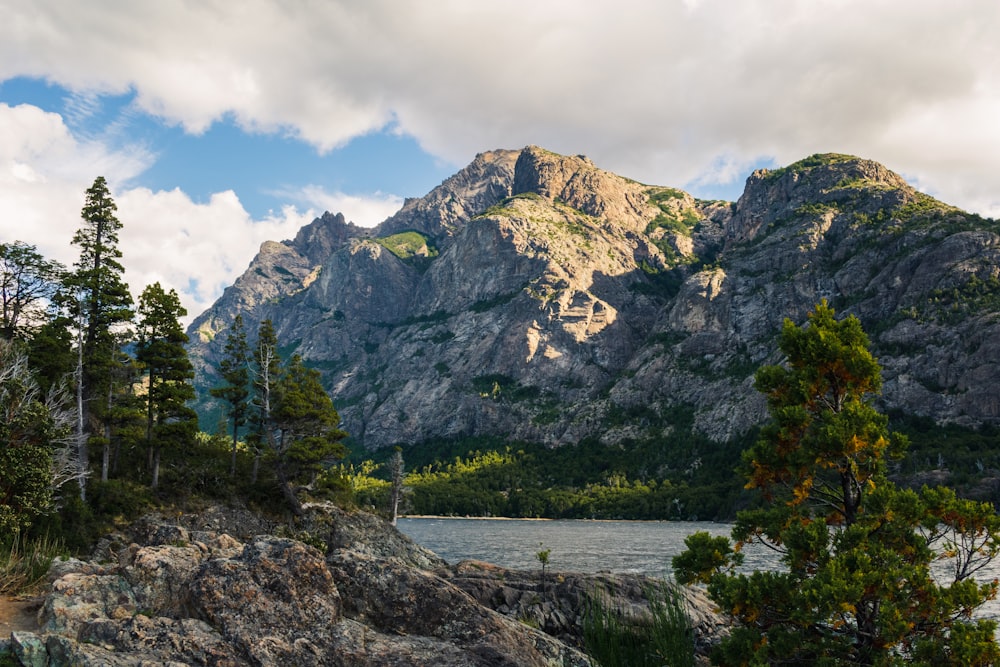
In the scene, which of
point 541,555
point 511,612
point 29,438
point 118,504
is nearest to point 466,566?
point 541,555

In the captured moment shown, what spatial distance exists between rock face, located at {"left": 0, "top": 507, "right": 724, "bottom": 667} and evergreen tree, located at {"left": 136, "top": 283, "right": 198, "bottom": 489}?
34.2 metres

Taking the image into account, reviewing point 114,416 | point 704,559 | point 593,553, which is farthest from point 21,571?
point 593,553

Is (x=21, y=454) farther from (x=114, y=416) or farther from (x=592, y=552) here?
(x=592, y=552)

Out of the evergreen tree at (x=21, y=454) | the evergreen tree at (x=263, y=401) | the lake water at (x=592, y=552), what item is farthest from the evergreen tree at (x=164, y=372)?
the lake water at (x=592, y=552)

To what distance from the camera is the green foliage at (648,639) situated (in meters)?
10.4

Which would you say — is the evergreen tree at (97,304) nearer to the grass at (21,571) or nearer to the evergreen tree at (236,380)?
the evergreen tree at (236,380)

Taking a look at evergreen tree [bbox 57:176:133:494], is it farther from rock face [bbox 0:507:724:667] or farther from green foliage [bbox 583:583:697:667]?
green foliage [bbox 583:583:697:667]

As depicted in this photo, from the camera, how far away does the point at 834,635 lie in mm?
13086

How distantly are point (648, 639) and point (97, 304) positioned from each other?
1879 inches

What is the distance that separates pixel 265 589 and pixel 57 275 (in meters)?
43.3

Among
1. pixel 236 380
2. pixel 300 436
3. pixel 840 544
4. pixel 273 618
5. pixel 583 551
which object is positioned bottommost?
pixel 583 551

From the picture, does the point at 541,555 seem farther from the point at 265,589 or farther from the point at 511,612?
the point at 265,589

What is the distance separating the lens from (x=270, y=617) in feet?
38.2

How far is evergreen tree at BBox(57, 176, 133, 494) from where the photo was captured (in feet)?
140
